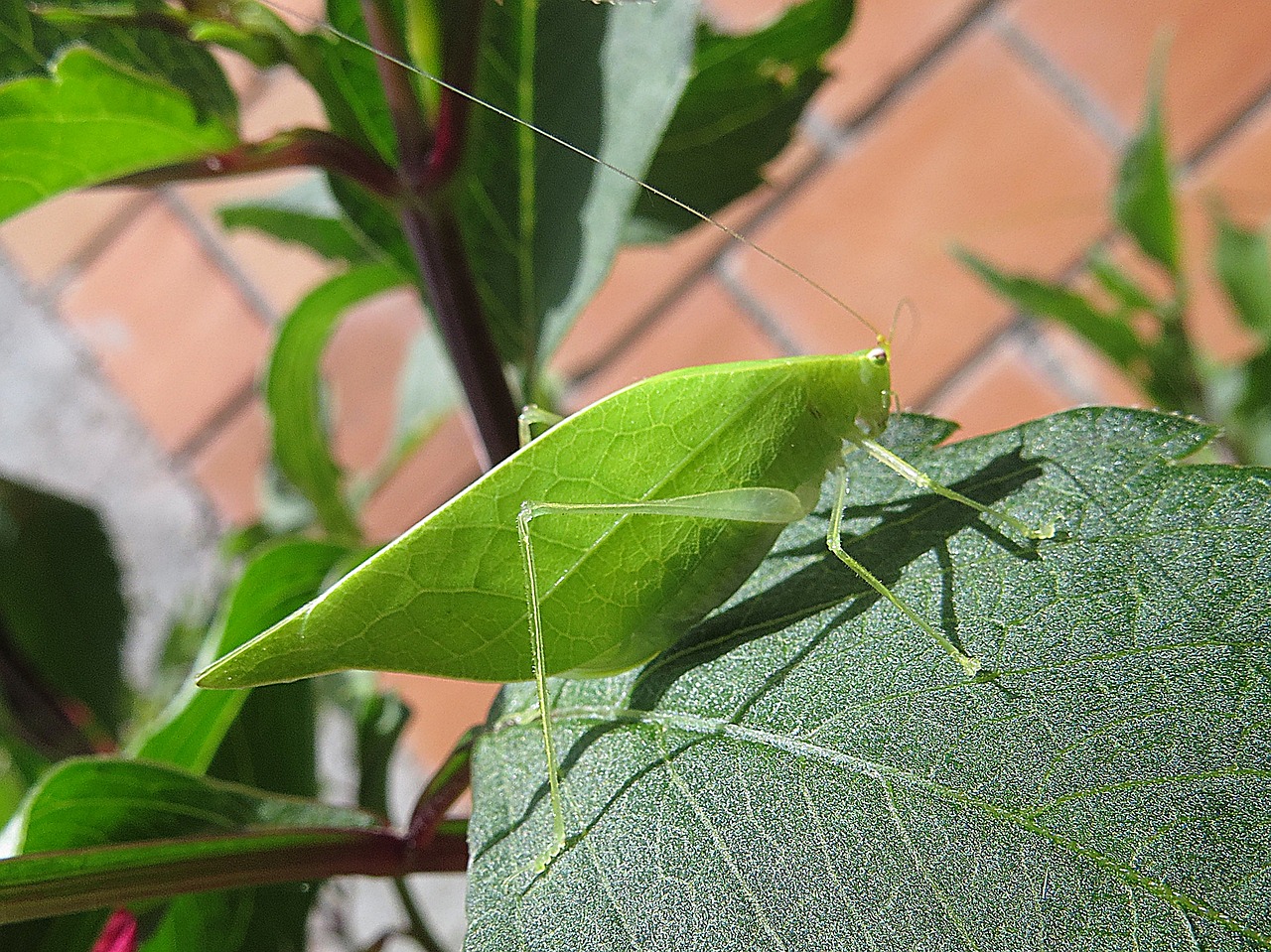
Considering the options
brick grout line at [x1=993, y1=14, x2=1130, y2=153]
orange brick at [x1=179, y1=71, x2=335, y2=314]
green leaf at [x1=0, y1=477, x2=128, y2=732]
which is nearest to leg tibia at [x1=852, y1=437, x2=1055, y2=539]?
green leaf at [x1=0, y1=477, x2=128, y2=732]

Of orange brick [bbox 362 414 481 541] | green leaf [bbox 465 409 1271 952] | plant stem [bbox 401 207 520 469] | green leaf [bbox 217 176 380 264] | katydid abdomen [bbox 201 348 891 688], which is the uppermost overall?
orange brick [bbox 362 414 481 541]

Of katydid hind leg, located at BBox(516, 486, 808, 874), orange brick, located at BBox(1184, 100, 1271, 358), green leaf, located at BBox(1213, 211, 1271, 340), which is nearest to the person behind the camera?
katydid hind leg, located at BBox(516, 486, 808, 874)

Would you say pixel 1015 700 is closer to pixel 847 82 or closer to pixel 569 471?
pixel 569 471

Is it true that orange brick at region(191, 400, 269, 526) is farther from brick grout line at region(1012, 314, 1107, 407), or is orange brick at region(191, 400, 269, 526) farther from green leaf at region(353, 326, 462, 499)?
brick grout line at region(1012, 314, 1107, 407)

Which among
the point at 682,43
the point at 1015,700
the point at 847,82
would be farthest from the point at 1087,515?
the point at 847,82

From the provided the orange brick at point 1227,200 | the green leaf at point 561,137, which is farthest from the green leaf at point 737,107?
the orange brick at point 1227,200

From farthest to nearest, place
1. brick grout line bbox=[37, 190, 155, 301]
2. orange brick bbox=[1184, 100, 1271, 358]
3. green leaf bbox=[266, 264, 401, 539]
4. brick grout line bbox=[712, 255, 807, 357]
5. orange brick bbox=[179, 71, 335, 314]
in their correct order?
brick grout line bbox=[37, 190, 155, 301] → orange brick bbox=[179, 71, 335, 314] → brick grout line bbox=[712, 255, 807, 357] → orange brick bbox=[1184, 100, 1271, 358] → green leaf bbox=[266, 264, 401, 539]

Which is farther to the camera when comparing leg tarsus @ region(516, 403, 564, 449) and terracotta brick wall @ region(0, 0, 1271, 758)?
terracotta brick wall @ region(0, 0, 1271, 758)
